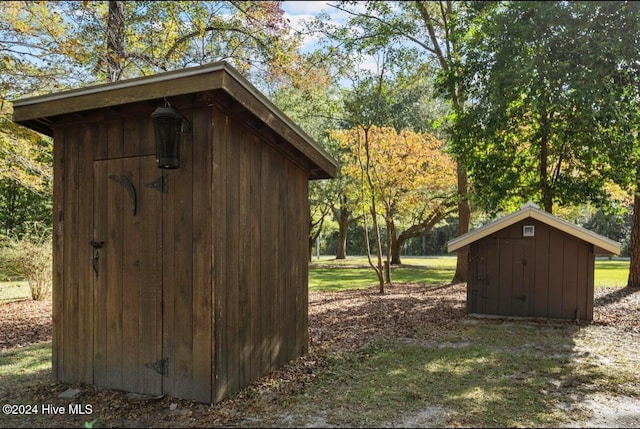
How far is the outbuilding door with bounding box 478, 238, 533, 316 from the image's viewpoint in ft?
26.3

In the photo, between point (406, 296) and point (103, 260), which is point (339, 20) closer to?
point (406, 296)

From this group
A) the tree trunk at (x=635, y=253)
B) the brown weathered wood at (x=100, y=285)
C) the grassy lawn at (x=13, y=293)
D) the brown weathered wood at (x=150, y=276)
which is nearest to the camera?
the brown weathered wood at (x=150, y=276)

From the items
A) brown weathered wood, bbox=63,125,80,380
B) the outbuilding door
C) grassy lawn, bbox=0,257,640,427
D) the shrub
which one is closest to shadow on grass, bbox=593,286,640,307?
the outbuilding door

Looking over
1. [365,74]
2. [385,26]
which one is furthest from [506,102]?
[365,74]

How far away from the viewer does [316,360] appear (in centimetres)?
522

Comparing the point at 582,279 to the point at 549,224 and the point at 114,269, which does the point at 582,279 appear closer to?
→ the point at 549,224

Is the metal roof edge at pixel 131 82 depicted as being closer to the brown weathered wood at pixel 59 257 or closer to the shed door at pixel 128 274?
the brown weathered wood at pixel 59 257

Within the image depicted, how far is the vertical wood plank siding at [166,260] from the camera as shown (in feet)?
12.2

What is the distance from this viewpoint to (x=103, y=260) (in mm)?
4109

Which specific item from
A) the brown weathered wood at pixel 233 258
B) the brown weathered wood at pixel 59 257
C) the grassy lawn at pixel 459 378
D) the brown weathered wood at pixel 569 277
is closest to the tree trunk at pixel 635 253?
the brown weathered wood at pixel 569 277

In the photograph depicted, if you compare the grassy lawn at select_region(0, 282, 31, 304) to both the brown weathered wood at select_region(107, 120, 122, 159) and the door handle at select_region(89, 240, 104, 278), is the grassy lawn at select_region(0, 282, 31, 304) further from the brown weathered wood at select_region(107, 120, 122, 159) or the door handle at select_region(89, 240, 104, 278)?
the brown weathered wood at select_region(107, 120, 122, 159)

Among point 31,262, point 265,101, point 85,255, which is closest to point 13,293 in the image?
point 31,262

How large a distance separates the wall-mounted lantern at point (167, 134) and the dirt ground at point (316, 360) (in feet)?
6.52

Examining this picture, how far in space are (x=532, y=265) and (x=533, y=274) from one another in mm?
164
